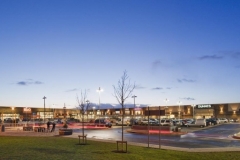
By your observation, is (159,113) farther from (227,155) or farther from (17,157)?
(17,157)

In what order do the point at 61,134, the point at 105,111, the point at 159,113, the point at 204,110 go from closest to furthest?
the point at 159,113
the point at 61,134
the point at 204,110
the point at 105,111

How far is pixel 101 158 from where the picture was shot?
16547mm

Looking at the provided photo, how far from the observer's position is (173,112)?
13188cm

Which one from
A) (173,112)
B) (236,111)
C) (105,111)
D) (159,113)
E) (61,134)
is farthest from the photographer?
(105,111)

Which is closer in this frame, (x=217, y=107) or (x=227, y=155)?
(x=227, y=155)

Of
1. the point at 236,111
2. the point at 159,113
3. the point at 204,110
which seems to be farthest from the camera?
the point at 204,110

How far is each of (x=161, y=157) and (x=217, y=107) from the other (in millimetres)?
106202

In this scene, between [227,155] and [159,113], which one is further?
[159,113]

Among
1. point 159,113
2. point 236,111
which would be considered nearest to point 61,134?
point 159,113

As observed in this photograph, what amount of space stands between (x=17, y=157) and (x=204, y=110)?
374ft

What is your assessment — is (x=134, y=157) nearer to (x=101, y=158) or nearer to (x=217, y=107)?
(x=101, y=158)

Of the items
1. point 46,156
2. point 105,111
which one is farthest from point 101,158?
point 105,111

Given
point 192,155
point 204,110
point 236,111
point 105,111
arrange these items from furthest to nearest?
point 105,111, point 204,110, point 236,111, point 192,155

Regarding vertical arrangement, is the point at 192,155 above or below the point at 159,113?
below
